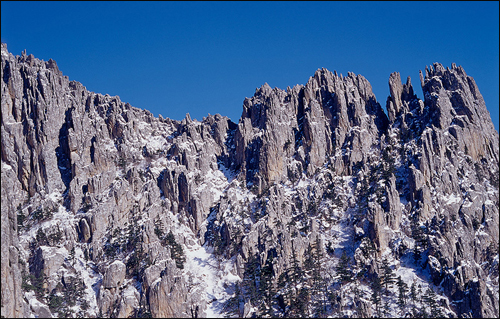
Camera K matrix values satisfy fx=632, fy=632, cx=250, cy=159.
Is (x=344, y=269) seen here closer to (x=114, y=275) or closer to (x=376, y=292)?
(x=376, y=292)

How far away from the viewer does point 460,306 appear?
12588 centimetres

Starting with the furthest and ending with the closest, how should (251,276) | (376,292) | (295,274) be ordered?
(251,276) → (295,274) → (376,292)

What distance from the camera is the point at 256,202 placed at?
166125 mm

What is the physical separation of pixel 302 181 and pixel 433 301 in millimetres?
55817

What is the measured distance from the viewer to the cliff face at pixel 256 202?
132250mm

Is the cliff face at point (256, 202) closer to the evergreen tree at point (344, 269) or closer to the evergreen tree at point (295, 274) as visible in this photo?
the evergreen tree at point (295, 274)

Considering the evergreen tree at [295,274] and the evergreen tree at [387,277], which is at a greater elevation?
the evergreen tree at [295,274]

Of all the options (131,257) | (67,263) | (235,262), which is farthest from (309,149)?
(67,263)

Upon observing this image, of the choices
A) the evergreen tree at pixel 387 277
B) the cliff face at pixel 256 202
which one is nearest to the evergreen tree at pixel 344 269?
the cliff face at pixel 256 202

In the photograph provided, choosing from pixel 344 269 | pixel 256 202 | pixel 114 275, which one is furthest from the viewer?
pixel 256 202

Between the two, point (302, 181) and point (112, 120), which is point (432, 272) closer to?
point (302, 181)

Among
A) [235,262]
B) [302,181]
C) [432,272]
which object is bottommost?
[432,272]

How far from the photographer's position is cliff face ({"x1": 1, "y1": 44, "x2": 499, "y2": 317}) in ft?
434

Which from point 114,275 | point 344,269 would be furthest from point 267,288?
point 114,275
